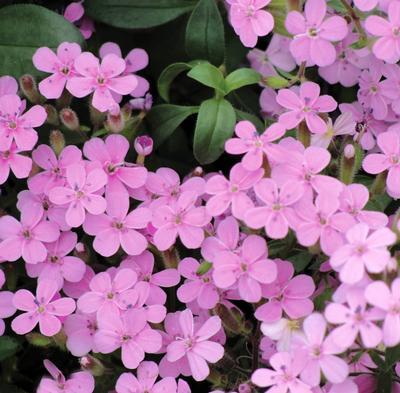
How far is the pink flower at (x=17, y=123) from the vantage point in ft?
3.97

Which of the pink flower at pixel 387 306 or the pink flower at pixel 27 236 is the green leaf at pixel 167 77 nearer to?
the pink flower at pixel 27 236

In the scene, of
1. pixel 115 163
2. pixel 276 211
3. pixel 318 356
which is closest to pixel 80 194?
pixel 115 163

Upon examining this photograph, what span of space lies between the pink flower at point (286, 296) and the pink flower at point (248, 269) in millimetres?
26

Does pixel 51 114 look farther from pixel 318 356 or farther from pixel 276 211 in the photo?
pixel 318 356

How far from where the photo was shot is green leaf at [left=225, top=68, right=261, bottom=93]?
1.29 metres

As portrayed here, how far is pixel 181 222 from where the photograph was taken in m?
1.14

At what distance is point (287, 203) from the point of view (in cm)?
105

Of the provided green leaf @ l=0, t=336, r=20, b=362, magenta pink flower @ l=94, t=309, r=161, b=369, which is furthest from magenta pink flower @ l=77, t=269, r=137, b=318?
green leaf @ l=0, t=336, r=20, b=362

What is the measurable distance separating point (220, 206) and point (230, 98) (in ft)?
1.33

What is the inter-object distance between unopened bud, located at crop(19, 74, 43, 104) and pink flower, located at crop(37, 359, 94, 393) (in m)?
0.43

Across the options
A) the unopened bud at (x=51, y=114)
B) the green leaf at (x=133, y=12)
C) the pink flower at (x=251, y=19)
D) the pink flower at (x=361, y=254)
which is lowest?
the unopened bud at (x=51, y=114)

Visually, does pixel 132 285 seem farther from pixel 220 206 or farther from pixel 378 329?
pixel 378 329

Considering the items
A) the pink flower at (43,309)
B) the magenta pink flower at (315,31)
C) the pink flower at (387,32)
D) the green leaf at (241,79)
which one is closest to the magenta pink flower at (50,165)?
the pink flower at (43,309)

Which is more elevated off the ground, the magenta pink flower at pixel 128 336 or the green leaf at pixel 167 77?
the green leaf at pixel 167 77
